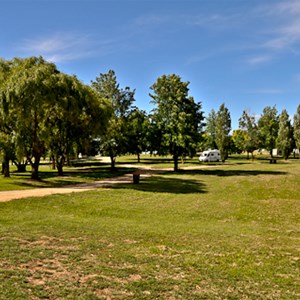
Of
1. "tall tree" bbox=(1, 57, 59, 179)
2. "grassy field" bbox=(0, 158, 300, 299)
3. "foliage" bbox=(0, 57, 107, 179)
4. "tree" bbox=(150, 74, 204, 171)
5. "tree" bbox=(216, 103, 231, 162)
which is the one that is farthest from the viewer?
"tree" bbox=(216, 103, 231, 162)

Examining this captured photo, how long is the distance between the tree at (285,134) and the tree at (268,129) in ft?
9.08

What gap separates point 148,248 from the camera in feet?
35.2

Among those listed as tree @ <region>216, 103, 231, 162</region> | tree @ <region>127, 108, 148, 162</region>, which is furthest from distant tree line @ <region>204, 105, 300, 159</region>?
tree @ <region>127, 108, 148, 162</region>

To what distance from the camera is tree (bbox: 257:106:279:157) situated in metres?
74.1

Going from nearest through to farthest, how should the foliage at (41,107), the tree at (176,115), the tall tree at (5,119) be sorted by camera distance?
the foliage at (41,107), the tall tree at (5,119), the tree at (176,115)

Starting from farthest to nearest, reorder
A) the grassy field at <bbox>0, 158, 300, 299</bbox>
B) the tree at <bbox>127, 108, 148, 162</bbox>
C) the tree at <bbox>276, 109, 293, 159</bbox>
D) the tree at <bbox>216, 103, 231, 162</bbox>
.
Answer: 1. the tree at <bbox>276, 109, 293, 159</bbox>
2. the tree at <bbox>216, 103, 231, 162</bbox>
3. the tree at <bbox>127, 108, 148, 162</bbox>
4. the grassy field at <bbox>0, 158, 300, 299</bbox>

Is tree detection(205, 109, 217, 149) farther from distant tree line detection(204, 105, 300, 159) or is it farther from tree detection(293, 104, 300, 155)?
tree detection(293, 104, 300, 155)

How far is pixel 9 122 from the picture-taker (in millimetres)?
27547

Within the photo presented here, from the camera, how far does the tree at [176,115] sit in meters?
39.7

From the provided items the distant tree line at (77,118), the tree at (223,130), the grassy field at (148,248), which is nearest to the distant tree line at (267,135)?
the tree at (223,130)

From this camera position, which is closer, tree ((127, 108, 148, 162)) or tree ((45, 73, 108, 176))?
tree ((45, 73, 108, 176))

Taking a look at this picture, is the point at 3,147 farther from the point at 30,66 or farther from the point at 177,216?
the point at 177,216

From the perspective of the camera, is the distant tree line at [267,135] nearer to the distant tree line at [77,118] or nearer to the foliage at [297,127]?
the foliage at [297,127]

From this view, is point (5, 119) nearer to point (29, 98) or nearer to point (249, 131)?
point (29, 98)
